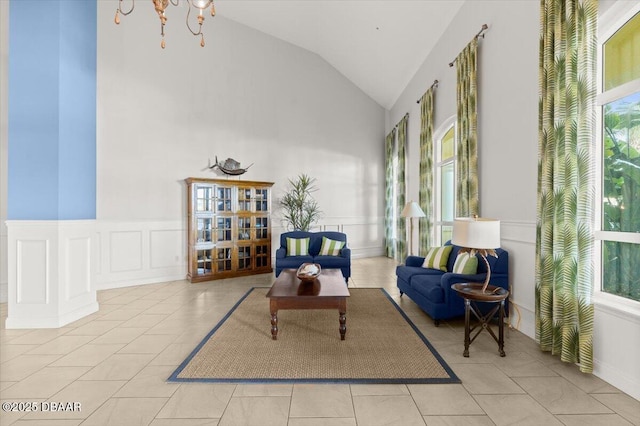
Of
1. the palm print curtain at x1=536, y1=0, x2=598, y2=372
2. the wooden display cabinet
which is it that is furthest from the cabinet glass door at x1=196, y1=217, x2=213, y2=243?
the palm print curtain at x1=536, y1=0, x2=598, y2=372

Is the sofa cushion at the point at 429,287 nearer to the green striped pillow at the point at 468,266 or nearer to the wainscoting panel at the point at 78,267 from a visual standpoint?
the green striped pillow at the point at 468,266

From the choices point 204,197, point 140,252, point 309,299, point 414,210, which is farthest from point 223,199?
point 309,299

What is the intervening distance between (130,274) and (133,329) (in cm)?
249

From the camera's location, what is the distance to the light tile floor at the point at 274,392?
2037 mm

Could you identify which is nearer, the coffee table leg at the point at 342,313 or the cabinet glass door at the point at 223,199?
the coffee table leg at the point at 342,313

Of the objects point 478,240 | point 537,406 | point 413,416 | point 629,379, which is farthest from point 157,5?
point 629,379

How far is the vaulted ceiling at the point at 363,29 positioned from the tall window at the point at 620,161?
110 inches

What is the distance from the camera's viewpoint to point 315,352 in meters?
2.96

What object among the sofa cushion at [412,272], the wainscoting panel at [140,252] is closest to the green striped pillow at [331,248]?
the sofa cushion at [412,272]

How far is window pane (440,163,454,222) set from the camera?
5.57 meters

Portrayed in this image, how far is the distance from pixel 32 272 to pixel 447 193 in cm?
582

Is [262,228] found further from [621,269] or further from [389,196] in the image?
[621,269]

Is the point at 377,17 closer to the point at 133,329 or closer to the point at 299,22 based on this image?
the point at 299,22

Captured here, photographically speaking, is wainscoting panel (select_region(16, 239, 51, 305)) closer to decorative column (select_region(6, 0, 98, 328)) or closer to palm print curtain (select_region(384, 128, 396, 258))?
decorative column (select_region(6, 0, 98, 328))
